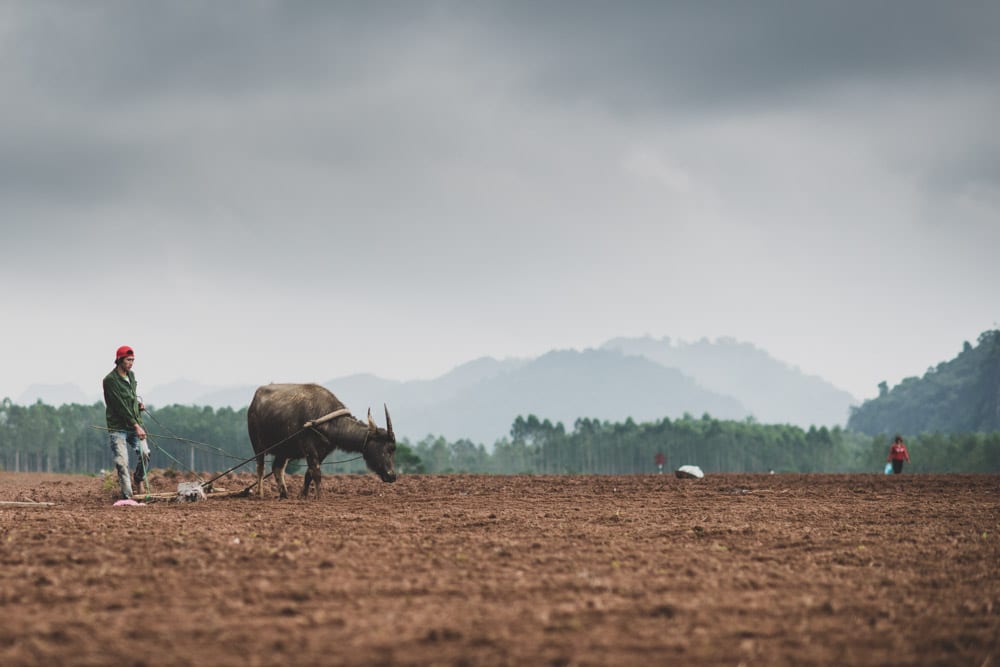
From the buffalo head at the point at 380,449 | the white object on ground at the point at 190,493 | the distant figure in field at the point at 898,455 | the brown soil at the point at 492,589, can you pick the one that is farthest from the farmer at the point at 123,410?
the distant figure in field at the point at 898,455

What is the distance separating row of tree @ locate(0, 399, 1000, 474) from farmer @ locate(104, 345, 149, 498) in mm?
123473

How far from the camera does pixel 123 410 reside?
52.7 ft

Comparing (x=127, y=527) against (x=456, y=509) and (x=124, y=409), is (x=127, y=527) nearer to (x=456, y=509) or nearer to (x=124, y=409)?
(x=124, y=409)

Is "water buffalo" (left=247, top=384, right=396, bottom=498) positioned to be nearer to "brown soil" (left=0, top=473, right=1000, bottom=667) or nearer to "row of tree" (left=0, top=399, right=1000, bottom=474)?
"brown soil" (left=0, top=473, right=1000, bottom=667)

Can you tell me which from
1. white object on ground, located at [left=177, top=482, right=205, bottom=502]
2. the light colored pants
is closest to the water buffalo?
white object on ground, located at [left=177, top=482, right=205, bottom=502]

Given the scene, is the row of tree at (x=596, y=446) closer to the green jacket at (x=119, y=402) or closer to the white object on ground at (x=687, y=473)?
the white object on ground at (x=687, y=473)

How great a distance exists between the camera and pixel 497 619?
6648mm

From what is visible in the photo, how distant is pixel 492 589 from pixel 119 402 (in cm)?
1114

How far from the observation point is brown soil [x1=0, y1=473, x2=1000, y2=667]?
5.88m

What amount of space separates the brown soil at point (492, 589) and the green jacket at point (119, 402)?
2.05 metres

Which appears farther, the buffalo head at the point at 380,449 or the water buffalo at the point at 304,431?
the buffalo head at the point at 380,449

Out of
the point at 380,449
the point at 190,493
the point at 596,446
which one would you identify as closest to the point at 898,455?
the point at 380,449

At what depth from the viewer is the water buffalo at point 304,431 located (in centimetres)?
1814

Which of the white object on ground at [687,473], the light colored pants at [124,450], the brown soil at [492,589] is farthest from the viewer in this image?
the white object on ground at [687,473]
